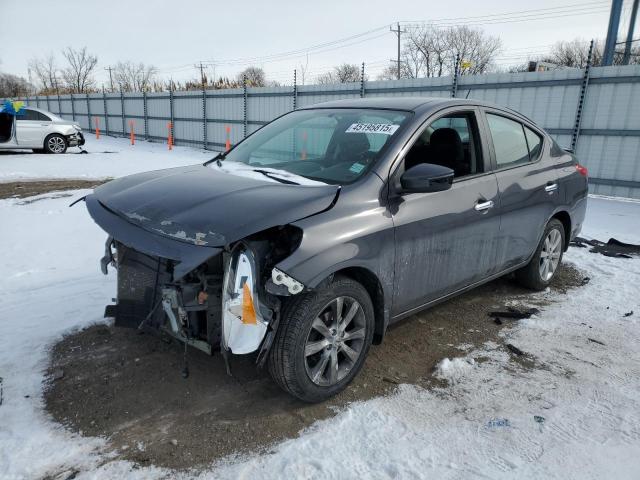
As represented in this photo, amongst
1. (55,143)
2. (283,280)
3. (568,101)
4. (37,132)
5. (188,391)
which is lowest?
(188,391)

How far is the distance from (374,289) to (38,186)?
9516 mm

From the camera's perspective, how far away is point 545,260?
4840mm

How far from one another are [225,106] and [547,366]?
18351 mm

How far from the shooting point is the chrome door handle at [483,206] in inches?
142

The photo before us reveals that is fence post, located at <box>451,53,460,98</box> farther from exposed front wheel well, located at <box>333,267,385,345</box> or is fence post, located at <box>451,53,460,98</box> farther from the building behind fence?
exposed front wheel well, located at <box>333,267,385,345</box>

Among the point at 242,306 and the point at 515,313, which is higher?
the point at 242,306

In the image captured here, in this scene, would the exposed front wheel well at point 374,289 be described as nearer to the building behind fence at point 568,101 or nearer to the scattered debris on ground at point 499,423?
the scattered debris on ground at point 499,423

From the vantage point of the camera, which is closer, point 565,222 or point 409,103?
point 409,103

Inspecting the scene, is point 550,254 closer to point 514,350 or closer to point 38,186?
point 514,350

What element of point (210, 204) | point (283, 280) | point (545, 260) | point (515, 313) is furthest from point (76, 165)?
point (283, 280)

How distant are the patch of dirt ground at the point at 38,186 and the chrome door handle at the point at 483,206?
829 centimetres

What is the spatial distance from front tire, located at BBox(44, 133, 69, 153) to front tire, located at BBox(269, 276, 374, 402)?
53.0 feet

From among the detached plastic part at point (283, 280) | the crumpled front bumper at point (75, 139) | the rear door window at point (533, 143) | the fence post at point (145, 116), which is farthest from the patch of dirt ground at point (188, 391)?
the fence post at point (145, 116)

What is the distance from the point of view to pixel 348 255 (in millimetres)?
2725
